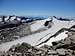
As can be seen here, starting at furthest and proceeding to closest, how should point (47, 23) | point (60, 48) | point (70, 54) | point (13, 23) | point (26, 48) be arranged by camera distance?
point (13, 23) → point (47, 23) → point (26, 48) → point (60, 48) → point (70, 54)

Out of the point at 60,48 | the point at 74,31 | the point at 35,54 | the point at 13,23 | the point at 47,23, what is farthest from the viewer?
the point at 13,23

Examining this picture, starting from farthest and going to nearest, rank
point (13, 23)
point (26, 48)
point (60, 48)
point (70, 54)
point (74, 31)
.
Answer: point (13, 23)
point (74, 31)
point (26, 48)
point (60, 48)
point (70, 54)

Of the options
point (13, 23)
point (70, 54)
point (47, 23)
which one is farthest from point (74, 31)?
point (13, 23)

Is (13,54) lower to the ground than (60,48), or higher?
lower

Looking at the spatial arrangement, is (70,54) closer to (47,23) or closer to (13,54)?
(13,54)

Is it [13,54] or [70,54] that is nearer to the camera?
[70,54]

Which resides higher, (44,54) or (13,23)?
(44,54)

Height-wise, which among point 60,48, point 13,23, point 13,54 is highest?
point 60,48

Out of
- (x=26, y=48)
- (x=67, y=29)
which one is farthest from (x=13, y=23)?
(x=26, y=48)

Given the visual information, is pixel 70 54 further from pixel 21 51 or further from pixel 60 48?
pixel 21 51
